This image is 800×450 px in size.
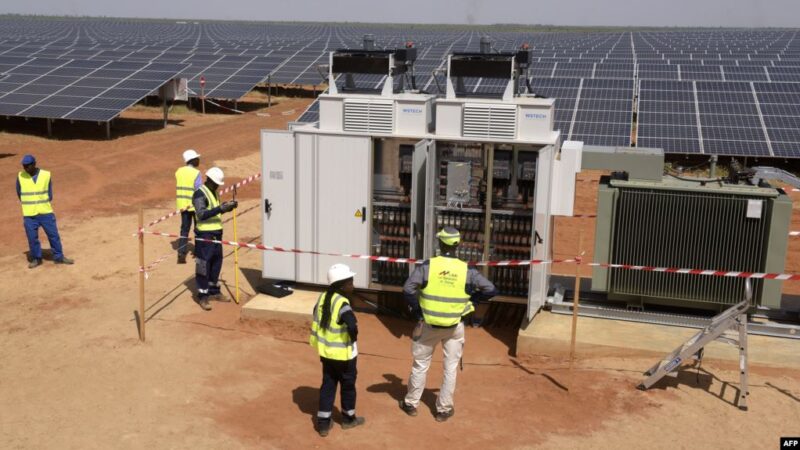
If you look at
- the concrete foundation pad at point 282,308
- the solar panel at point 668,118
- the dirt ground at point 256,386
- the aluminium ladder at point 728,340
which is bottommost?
the dirt ground at point 256,386

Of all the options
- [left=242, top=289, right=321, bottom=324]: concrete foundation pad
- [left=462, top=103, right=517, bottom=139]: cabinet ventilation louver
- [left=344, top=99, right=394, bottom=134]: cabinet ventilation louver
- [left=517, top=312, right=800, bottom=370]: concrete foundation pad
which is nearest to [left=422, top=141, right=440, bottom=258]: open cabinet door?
[left=462, top=103, right=517, bottom=139]: cabinet ventilation louver

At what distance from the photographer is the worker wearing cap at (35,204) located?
11031 millimetres

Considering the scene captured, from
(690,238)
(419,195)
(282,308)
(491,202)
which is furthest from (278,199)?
(690,238)

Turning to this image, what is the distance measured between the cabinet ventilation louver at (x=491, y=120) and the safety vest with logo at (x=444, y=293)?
8.35 ft

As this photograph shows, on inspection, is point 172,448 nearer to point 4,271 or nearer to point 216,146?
point 4,271

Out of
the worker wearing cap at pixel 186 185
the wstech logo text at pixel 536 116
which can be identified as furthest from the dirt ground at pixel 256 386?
the wstech logo text at pixel 536 116

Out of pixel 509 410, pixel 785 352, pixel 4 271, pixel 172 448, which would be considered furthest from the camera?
pixel 4 271

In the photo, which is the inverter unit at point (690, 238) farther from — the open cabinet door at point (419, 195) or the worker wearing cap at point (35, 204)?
the worker wearing cap at point (35, 204)

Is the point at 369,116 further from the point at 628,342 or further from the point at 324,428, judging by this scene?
the point at 324,428

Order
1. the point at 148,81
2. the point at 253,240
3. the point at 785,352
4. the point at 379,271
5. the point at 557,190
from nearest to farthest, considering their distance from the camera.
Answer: the point at 785,352, the point at 557,190, the point at 379,271, the point at 253,240, the point at 148,81

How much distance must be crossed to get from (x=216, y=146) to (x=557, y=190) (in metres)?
15.4

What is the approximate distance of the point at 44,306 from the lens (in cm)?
973

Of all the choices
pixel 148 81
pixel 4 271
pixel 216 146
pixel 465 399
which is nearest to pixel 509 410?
pixel 465 399

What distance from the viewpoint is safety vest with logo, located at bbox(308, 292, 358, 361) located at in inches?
242
